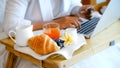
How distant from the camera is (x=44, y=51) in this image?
0.77 m

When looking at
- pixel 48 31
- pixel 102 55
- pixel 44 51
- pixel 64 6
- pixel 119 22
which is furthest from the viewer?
pixel 64 6

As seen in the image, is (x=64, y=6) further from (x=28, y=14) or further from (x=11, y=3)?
(x=11, y=3)

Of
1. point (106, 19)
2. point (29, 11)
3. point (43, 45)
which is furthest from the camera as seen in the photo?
point (29, 11)

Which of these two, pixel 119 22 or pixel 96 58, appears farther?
pixel 119 22

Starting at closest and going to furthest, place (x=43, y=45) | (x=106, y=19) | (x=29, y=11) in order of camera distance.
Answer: (x=43, y=45)
(x=106, y=19)
(x=29, y=11)

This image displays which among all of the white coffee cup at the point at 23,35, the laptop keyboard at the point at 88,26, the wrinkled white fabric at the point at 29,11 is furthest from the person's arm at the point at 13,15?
the laptop keyboard at the point at 88,26

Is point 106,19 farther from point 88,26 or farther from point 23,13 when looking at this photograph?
point 23,13

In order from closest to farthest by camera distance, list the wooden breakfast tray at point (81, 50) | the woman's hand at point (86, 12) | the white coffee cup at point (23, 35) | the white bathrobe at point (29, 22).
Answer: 1. the wooden breakfast tray at point (81, 50)
2. the white coffee cup at point (23, 35)
3. the white bathrobe at point (29, 22)
4. the woman's hand at point (86, 12)

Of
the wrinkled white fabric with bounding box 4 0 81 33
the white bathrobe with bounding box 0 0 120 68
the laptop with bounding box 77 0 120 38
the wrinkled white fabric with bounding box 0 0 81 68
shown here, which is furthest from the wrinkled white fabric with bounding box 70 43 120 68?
the wrinkled white fabric with bounding box 4 0 81 33

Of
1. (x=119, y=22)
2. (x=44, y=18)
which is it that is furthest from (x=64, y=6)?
(x=119, y=22)

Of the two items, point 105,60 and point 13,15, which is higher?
point 13,15

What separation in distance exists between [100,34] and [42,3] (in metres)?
0.39

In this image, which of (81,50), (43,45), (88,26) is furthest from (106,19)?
(43,45)

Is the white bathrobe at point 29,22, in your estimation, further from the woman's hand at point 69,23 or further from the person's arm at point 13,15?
the woman's hand at point 69,23
